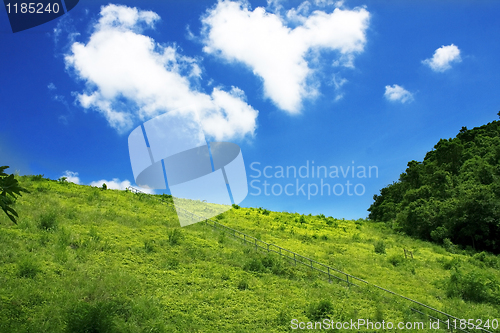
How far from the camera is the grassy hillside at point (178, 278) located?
13.2 metres

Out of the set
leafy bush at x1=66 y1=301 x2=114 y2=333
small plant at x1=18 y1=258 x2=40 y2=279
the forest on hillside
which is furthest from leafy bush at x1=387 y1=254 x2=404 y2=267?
small plant at x1=18 y1=258 x2=40 y2=279

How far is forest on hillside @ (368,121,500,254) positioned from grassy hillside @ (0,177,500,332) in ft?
19.6

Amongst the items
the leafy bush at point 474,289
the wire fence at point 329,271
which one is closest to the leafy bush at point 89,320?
the wire fence at point 329,271

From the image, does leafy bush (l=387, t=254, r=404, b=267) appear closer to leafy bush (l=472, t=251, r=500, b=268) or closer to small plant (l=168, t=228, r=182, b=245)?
leafy bush (l=472, t=251, r=500, b=268)

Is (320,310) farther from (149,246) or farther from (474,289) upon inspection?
(149,246)

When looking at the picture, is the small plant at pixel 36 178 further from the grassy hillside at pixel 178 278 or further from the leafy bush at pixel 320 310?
the leafy bush at pixel 320 310

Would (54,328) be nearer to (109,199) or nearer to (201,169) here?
(201,169)

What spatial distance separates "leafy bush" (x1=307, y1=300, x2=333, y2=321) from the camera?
1493cm

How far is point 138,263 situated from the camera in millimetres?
18156

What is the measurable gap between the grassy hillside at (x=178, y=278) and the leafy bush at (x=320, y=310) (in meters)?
0.05

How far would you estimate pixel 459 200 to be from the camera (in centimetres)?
3631

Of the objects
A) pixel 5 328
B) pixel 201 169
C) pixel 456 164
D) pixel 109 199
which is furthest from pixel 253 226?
pixel 456 164

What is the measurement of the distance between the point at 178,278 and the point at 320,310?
23.7 ft

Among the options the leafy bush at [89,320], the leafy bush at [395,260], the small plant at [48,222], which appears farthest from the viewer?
the leafy bush at [395,260]
